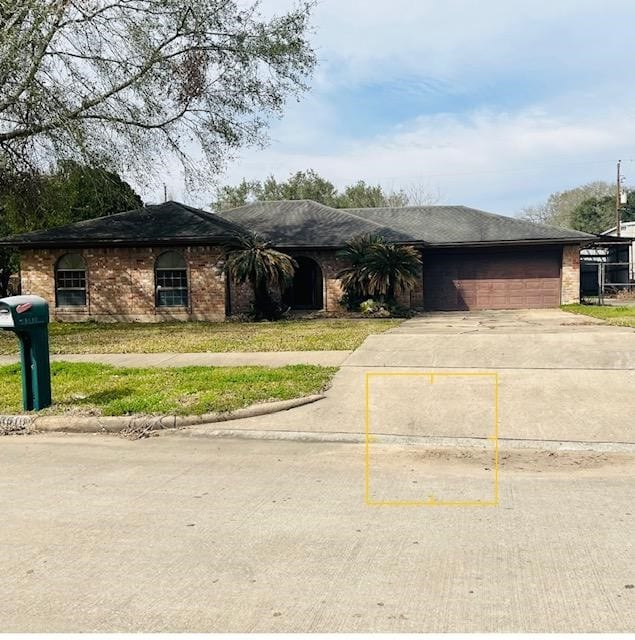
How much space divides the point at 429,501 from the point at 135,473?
2.66 metres

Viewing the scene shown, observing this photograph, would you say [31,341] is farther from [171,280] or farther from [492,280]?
[492,280]

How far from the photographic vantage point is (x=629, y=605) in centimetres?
312

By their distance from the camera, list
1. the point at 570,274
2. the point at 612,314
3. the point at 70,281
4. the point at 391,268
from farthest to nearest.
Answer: the point at 570,274
the point at 70,281
the point at 391,268
the point at 612,314

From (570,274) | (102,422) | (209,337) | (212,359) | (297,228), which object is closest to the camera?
(102,422)

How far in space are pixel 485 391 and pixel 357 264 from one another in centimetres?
1417

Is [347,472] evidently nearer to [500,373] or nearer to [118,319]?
[500,373]

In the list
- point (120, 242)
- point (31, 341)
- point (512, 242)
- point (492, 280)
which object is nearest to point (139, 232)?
point (120, 242)

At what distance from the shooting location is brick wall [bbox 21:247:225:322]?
22641 mm

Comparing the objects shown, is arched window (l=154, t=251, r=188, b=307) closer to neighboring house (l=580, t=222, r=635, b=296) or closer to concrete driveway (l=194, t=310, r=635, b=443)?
concrete driveway (l=194, t=310, r=635, b=443)

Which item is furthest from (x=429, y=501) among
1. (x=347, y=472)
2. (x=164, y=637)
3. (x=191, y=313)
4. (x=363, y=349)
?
(x=191, y=313)

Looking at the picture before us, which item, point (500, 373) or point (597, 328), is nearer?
point (500, 373)

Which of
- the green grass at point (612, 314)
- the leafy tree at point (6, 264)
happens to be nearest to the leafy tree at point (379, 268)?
the green grass at point (612, 314)

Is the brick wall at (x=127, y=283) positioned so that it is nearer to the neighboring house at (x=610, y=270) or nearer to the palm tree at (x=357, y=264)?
the palm tree at (x=357, y=264)

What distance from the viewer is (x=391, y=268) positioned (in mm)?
21359
